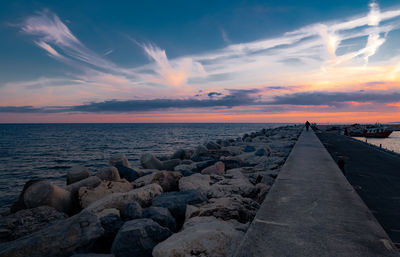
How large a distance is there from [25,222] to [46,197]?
4.32 ft

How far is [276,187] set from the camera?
15.6 feet

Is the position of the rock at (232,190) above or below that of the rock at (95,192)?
above

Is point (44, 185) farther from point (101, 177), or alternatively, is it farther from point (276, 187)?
point (276, 187)

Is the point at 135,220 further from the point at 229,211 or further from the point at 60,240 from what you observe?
the point at 229,211

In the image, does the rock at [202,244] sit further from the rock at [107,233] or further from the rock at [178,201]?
the rock at [178,201]

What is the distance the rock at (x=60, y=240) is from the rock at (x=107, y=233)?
0.27 metres

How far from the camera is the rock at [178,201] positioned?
5027mm

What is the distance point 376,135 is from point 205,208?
50.1 m

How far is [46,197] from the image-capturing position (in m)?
5.85

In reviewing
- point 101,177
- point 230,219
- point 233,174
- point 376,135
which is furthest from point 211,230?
point 376,135

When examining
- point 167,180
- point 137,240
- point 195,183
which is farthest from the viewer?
point 167,180

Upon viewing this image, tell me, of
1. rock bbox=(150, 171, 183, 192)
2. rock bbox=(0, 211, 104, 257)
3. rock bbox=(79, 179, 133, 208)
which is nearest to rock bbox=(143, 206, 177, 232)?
rock bbox=(0, 211, 104, 257)

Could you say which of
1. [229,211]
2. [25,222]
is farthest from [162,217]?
[25,222]

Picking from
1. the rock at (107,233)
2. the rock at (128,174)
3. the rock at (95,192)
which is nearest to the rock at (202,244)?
the rock at (107,233)
